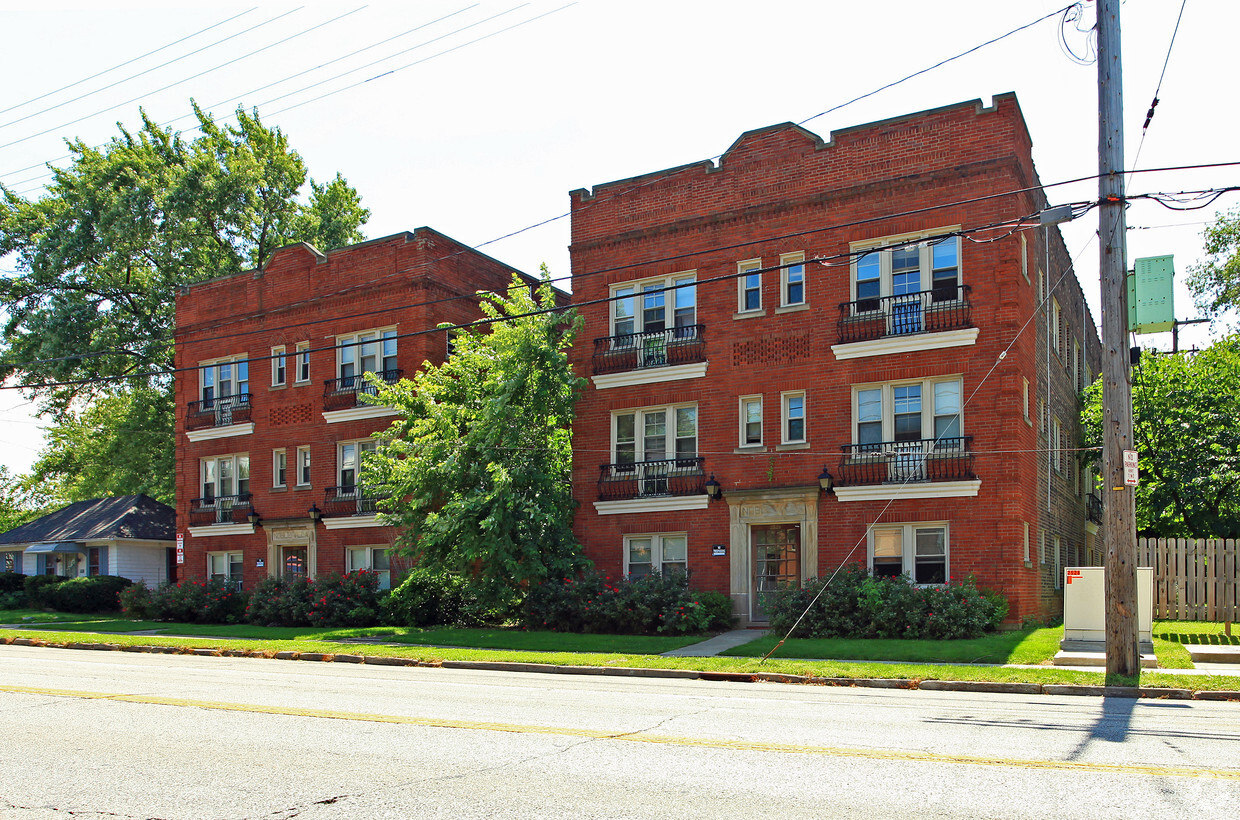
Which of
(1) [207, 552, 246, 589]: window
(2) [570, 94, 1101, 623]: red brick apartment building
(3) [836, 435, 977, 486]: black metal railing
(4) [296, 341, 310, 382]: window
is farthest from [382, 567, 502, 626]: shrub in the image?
(3) [836, 435, 977, 486]: black metal railing

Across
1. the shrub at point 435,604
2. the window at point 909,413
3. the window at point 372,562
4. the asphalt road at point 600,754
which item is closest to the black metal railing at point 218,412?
the window at point 372,562

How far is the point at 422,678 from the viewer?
15.4 m

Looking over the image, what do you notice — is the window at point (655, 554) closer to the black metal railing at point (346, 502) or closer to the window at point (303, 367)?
the black metal railing at point (346, 502)

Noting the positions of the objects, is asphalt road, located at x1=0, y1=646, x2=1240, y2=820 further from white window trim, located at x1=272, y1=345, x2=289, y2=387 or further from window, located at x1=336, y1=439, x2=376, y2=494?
white window trim, located at x1=272, y1=345, x2=289, y2=387

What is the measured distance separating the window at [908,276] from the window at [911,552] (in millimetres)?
4303

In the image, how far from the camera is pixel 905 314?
71.3 feet

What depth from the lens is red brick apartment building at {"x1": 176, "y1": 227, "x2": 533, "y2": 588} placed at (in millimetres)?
29438

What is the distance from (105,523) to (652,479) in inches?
1064

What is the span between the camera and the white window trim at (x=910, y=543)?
69.0 ft

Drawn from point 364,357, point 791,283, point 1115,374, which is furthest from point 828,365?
point 364,357

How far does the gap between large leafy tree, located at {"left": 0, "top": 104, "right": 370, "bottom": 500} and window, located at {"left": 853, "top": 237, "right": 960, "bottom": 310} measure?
27.8 meters

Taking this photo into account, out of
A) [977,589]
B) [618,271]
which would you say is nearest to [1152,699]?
[977,589]

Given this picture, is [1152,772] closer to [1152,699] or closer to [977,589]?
[1152,699]

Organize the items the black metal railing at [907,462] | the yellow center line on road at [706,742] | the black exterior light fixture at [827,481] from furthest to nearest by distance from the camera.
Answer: the black exterior light fixture at [827,481] → the black metal railing at [907,462] → the yellow center line on road at [706,742]
